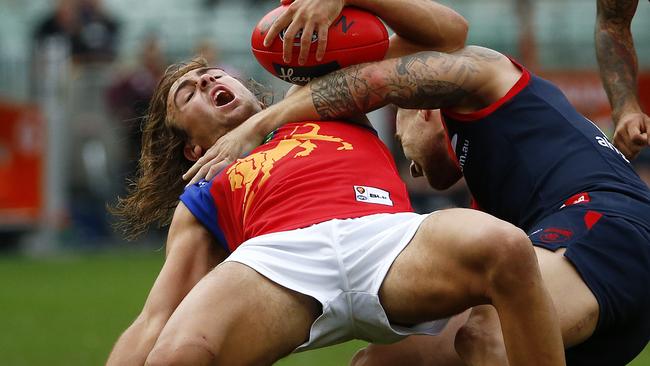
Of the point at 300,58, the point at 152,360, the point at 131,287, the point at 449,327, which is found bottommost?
the point at 131,287

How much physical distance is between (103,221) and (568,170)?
11163 mm

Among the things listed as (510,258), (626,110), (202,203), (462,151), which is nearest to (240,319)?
(202,203)

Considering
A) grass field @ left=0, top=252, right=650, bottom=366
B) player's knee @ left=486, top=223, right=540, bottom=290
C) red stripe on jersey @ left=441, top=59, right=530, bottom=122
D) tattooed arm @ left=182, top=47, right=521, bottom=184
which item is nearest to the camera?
player's knee @ left=486, top=223, right=540, bottom=290

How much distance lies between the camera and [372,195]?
4.53 meters

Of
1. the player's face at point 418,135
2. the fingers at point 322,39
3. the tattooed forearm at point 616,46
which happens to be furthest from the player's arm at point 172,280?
the tattooed forearm at point 616,46

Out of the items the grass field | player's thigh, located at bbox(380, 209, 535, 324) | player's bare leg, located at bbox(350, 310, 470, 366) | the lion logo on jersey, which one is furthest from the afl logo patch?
the grass field

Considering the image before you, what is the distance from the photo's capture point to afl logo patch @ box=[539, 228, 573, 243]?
4492mm

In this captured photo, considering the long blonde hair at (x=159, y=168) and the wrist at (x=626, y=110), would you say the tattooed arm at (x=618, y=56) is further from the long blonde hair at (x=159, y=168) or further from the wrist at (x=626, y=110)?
the long blonde hair at (x=159, y=168)

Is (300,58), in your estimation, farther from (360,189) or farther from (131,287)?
(131,287)

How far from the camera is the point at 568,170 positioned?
15.4 ft

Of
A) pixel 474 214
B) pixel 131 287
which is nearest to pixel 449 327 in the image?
pixel 474 214

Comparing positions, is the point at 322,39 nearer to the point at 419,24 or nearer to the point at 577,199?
the point at 419,24

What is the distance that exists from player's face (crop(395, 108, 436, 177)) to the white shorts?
0.91 metres

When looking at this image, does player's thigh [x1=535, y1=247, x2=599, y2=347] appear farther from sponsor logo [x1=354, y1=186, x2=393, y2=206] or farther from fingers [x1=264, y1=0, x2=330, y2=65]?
fingers [x1=264, y1=0, x2=330, y2=65]
